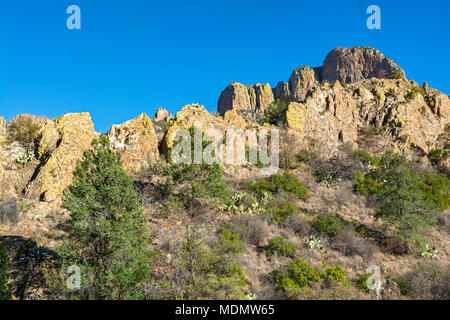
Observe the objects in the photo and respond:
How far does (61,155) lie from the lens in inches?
608

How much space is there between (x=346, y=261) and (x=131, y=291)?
9614mm

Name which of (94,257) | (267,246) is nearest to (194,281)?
(94,257)

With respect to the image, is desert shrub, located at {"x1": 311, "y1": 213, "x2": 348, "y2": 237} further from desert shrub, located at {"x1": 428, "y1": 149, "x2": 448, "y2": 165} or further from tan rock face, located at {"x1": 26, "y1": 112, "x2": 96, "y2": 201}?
desert shrub, located at {"x1": 428, "y1": 149, "x2": 448, "y2": 165}

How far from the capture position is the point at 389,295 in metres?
9.63

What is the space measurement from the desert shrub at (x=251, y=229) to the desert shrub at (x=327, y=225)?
3.10m

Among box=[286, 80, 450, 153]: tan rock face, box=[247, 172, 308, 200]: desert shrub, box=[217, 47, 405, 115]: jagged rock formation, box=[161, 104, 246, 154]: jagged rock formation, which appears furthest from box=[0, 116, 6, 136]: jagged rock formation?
box=[217, 47, 405, 115]: jagged rock formation

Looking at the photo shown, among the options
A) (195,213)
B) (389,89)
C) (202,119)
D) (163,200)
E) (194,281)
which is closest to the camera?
(194,281)

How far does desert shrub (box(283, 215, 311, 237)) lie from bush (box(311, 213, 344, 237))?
18.8 inches

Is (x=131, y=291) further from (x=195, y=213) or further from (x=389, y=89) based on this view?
(x=389, y=89)

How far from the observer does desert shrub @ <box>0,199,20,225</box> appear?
456 inches

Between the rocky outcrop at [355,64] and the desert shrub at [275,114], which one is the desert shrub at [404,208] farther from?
the rocky outcrop at [355,64]

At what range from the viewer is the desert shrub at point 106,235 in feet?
23.7

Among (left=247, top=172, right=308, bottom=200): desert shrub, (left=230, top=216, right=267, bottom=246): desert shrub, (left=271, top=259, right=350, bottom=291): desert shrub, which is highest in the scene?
(left=247, top=172, right=308, bottom=200): desert shrub

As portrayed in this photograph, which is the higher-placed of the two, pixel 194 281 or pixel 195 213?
pixel 195 213
